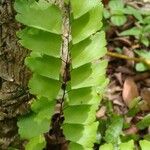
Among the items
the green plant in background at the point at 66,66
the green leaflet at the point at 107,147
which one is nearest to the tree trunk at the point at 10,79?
the green plant in background at the point at 66,66

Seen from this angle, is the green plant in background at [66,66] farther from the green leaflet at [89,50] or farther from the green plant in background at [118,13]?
the green plant in background at [118,13]

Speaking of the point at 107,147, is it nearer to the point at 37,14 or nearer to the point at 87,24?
the point at 87,24

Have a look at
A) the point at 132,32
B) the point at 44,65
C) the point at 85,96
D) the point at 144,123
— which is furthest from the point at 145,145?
the point at 132,32

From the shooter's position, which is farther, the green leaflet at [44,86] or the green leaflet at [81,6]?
the green leaflet at [44,86]

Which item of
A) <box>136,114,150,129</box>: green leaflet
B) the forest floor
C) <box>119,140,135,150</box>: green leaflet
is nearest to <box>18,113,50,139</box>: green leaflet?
<box>119,140,135,150</box>: green leaflet

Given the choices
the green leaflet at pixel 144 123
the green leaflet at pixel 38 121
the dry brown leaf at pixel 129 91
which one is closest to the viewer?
the green leaflet at pixel 38 121

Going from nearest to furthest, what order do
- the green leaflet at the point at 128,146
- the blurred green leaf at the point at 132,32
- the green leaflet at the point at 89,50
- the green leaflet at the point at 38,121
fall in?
1. the green leaflet at the point at 89,50
2. the green leaflet at the point at 38,121
3. the green leaflet at the point at 128,146
4. the blurred green leaf at the point at 132,32

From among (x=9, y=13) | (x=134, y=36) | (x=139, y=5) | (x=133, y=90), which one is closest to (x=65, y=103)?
(x=9, y=13)

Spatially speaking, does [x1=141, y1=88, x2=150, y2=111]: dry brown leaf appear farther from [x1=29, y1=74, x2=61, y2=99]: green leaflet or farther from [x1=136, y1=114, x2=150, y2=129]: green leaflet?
[x1=29, y1=74, x2=61, y2=99]: green leaflet
